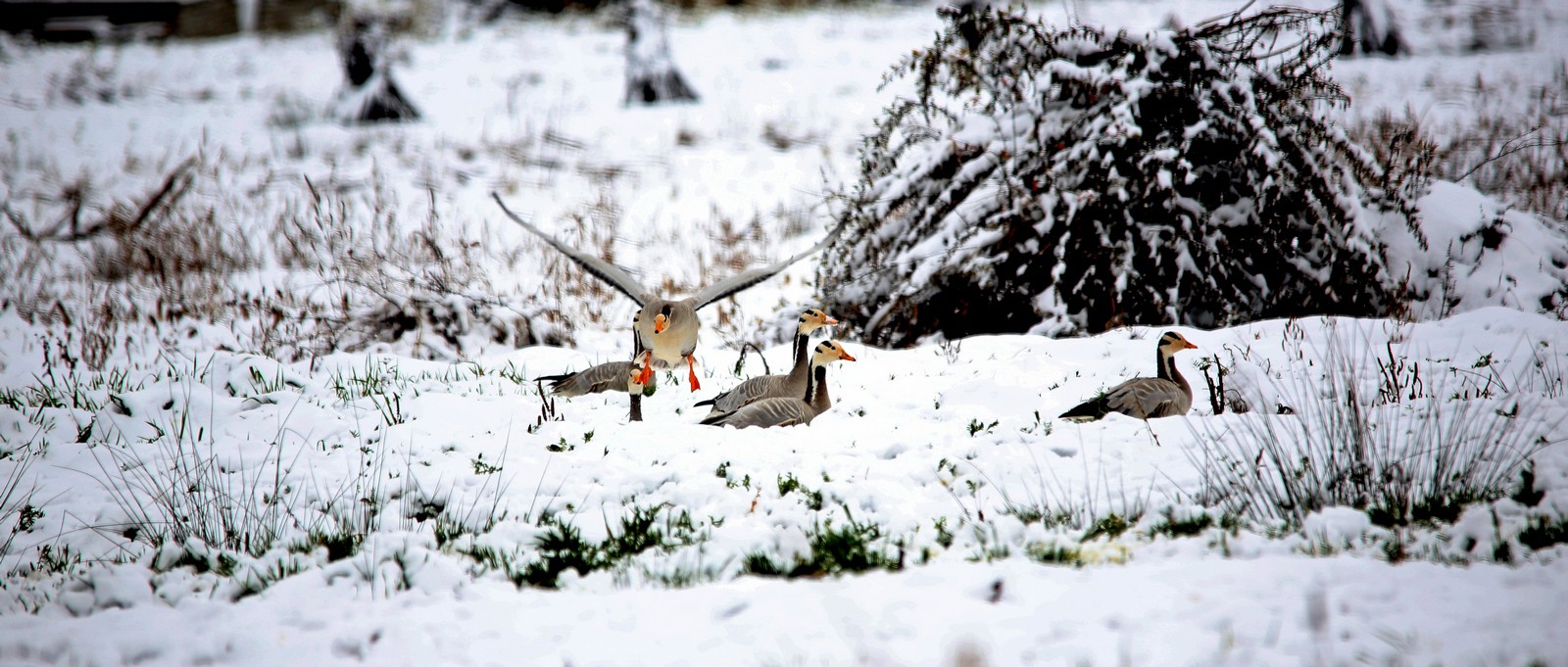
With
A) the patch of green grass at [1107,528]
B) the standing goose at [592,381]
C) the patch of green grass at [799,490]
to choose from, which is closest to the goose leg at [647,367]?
the standing goose at [592,381]

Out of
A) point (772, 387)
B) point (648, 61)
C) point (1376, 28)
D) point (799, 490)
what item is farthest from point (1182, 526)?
point (1376, 28)

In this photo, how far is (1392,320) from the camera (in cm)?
620

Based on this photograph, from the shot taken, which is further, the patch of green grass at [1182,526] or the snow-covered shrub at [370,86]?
the snow-covered shrub at [370,86]

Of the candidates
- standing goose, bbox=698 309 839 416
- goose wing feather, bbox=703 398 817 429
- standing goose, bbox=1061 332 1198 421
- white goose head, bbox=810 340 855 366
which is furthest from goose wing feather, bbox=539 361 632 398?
standing goose, bbox=1061 332 1198 421

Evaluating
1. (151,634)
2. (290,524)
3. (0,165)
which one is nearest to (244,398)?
(290,524)

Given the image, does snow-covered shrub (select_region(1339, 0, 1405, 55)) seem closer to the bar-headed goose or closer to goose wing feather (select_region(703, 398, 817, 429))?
goose wing feather (select_region(703, 398, 817, 429))

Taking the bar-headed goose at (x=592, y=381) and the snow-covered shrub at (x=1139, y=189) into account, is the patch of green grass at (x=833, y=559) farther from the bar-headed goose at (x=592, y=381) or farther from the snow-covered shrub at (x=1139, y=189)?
the snow-covered shrub at (x=1139, y=189)

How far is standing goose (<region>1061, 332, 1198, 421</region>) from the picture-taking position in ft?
16.0

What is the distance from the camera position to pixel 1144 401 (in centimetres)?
486

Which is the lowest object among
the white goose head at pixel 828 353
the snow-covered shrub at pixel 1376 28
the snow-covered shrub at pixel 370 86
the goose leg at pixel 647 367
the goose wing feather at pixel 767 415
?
the goose wing feather at pixel 767 415

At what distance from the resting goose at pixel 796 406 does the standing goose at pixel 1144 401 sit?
1.42 m

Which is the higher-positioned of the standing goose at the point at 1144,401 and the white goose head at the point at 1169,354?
the white goose head at the point at 1169,354

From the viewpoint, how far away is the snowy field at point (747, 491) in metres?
2.88

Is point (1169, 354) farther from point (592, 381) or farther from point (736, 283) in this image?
point (592, 381)
